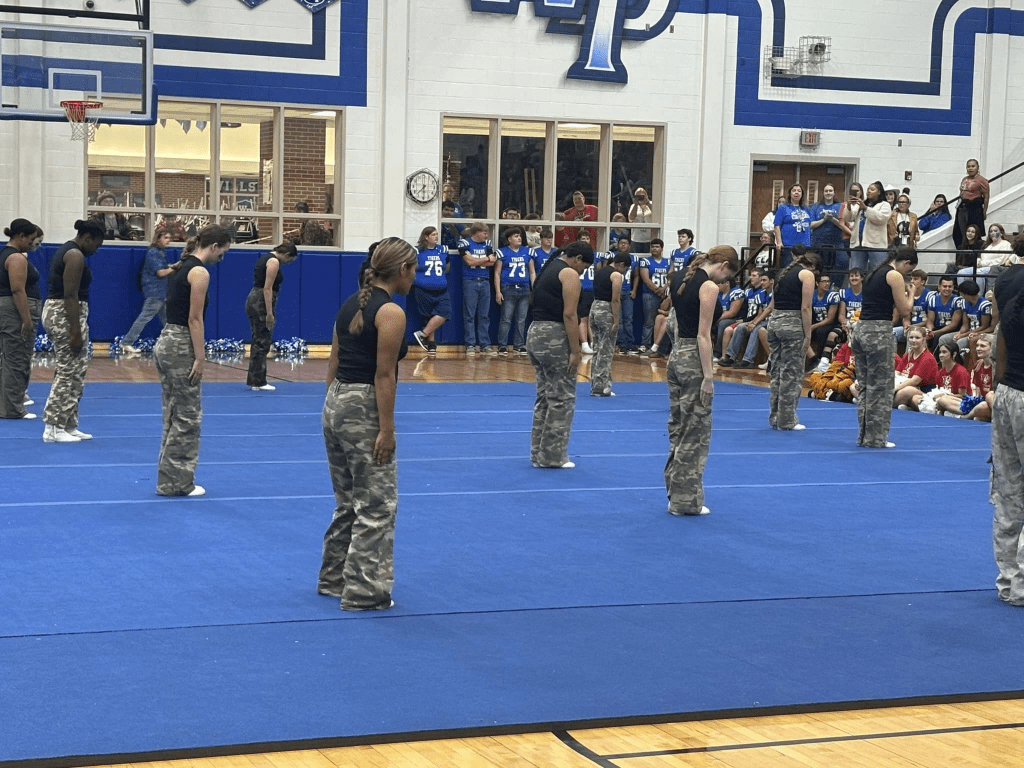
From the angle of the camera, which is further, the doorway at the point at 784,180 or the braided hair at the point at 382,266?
the doorway at the point at 784,180

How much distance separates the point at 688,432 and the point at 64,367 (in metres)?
6.15

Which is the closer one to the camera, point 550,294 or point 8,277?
point 550,294

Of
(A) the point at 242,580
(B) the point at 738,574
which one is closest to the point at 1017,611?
(B) the point at 738,574

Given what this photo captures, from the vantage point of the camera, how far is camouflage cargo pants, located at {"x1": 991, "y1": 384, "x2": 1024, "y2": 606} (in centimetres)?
754

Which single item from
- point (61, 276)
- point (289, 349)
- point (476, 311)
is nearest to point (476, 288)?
point (476, 311)

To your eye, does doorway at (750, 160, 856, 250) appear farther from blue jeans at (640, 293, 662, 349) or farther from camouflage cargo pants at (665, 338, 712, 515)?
camouflage cargo pants at (665, 338, 712, 515)

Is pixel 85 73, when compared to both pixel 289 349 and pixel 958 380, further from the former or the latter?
pixel 958 380

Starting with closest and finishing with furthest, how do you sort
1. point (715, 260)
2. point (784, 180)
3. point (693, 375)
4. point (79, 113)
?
point (715, 260), point (693, 375), point (79, 113), point (784, 180)

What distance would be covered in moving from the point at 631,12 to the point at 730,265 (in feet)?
56.1

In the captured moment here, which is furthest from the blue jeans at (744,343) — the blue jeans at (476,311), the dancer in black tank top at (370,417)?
the dancer in black tank top at (370,417)

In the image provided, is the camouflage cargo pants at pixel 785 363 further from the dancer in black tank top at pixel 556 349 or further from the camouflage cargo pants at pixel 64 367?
the camouflage cargo pants at pixel 64 367

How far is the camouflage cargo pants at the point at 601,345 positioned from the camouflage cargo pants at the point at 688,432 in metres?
7.36

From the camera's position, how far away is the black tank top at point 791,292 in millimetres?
15047

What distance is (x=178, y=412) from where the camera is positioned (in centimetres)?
1027
